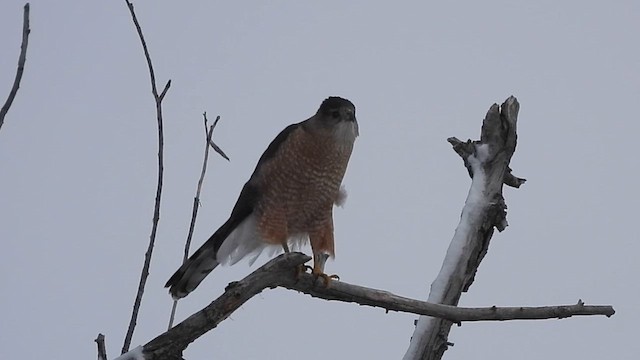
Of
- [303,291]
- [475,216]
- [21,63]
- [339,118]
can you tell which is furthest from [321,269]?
[21,63]

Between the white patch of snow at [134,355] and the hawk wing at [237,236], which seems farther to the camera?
the hawk wing at [237,236]

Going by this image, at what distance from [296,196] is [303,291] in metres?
1.33

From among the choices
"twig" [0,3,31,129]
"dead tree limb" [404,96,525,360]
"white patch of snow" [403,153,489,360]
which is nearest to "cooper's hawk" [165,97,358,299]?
"dead tree limb" [404,96,525,360]

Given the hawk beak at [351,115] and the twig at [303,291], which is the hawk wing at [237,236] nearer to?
the hawk beak at [351,115]

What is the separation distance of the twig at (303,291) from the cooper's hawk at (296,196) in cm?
124

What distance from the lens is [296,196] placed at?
483 cm

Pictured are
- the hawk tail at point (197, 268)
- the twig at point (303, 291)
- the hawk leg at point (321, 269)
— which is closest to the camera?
the twig at point (303, 291)

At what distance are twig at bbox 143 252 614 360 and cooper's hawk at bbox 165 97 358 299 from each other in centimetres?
124

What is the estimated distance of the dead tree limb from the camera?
3.77 meters

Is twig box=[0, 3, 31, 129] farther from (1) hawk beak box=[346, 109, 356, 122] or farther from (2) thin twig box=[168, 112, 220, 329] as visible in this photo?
(1) hawk beak box=[346, 109, 356, 122]

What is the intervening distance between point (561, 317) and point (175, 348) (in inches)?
56.4

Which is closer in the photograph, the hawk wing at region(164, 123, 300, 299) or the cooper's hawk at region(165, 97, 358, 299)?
the hawk wing at region(164, 123, 300, 299)

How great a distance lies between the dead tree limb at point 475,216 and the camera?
3.77 m

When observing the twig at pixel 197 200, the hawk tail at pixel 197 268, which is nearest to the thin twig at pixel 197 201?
the twig at pixel 197 200
